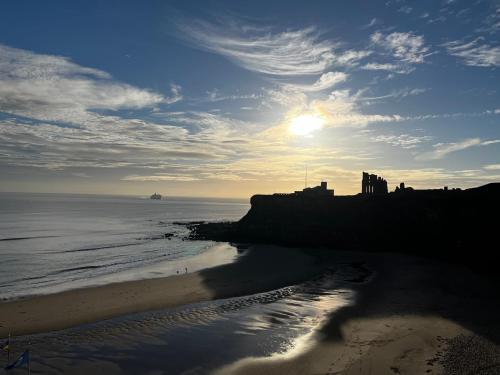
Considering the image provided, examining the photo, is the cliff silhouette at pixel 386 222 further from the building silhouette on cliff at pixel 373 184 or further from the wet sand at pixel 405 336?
the wet sand at pixel 405 336

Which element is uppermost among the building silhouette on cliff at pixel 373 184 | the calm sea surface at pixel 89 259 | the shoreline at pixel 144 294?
the building silhouette on cliff at pixel 373 184

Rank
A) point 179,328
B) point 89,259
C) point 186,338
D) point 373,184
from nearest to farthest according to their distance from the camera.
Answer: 1. point 186,338
2. point 179,328
3. point 89,259
4. point 373,184

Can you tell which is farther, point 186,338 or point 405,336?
point 186,338

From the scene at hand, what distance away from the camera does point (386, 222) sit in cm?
5278

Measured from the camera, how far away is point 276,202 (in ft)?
219

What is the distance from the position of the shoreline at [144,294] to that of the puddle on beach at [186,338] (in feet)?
5.81

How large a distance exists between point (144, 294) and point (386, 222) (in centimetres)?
3604

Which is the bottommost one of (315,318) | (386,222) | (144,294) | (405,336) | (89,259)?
(89,259)

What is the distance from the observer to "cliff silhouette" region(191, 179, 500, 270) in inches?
1651

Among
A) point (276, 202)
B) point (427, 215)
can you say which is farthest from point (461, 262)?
point (276, 202)

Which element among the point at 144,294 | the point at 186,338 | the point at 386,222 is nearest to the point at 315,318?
the point at 186,338

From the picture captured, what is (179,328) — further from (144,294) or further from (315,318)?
(144,294)

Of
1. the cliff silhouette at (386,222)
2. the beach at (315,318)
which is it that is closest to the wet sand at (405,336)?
the beach at (315,318)

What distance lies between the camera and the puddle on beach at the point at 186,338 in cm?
1675
